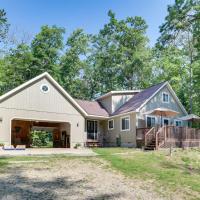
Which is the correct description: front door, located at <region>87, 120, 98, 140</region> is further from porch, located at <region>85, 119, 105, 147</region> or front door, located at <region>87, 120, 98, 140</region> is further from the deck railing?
the deck railing

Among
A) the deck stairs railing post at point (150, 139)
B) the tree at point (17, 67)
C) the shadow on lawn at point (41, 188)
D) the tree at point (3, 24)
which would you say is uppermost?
the tree at point (17, 67)

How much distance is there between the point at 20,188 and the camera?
10.2m

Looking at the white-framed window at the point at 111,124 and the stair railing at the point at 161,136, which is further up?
the white-framed window at the point at 111,124

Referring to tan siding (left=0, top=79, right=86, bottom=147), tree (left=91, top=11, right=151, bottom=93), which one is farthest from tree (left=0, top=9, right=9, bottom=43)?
tree (left=91, top=11, right=151, bottom=93)

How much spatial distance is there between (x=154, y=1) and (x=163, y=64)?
22910 millimetres

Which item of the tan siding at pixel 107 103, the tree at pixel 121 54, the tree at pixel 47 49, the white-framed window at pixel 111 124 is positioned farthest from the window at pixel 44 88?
the tree at pixel 121 54

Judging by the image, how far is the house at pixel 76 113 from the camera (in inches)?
928

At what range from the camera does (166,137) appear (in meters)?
22.8

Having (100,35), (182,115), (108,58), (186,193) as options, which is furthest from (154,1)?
(100,35)

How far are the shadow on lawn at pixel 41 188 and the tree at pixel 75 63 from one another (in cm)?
3397

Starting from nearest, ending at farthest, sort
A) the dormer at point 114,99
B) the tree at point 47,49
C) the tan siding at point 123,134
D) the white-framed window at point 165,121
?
the tan siding at point 123,134 < the white-framed window at point 165,121 < the dormer at point 114,99 < the tree at point 47,49

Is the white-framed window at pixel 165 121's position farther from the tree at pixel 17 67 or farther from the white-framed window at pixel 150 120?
the tree at pixel 17 67

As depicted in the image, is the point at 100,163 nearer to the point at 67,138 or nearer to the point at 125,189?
the point at 125,189

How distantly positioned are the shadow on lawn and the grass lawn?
2.56m
